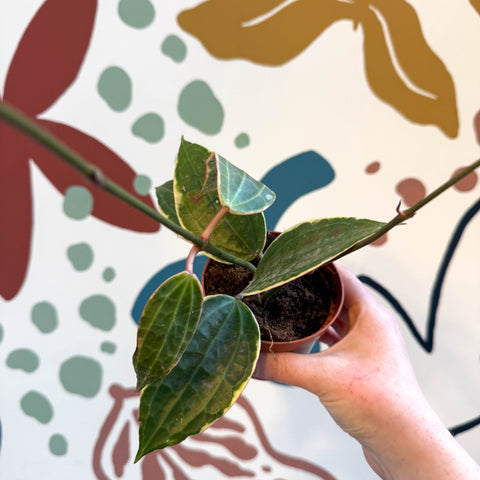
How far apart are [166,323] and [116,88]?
55 centimetres

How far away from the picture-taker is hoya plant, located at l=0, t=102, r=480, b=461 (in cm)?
33

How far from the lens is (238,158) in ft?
2.50

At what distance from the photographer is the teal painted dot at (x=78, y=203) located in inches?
30.7

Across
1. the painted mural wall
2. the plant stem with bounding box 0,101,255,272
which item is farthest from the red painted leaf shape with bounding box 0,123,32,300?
the plant stem with bounding box 0,101,255,272

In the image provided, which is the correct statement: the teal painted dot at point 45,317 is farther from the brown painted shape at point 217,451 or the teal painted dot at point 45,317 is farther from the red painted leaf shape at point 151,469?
the red painted leaf shape at point 151,469

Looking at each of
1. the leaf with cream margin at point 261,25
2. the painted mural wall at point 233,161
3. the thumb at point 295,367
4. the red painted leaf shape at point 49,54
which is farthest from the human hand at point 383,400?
the red painted leaf shape at point 49,54

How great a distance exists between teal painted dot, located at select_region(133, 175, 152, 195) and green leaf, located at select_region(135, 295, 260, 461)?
1.41 ft

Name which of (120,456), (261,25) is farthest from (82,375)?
(261,25)

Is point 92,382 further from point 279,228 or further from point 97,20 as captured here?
point 97,20

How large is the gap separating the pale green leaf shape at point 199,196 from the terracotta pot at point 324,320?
0.09 metres

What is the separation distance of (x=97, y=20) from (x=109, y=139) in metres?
0.20

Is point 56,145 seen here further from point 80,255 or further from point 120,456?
point 120,456

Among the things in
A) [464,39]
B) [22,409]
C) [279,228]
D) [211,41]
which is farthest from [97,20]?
[22,409]

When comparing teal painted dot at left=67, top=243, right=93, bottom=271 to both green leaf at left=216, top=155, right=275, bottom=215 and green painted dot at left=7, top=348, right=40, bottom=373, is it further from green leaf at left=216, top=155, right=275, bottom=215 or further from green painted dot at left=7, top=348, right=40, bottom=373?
green leaf at left=216, top=155, right=275, bottom=215
